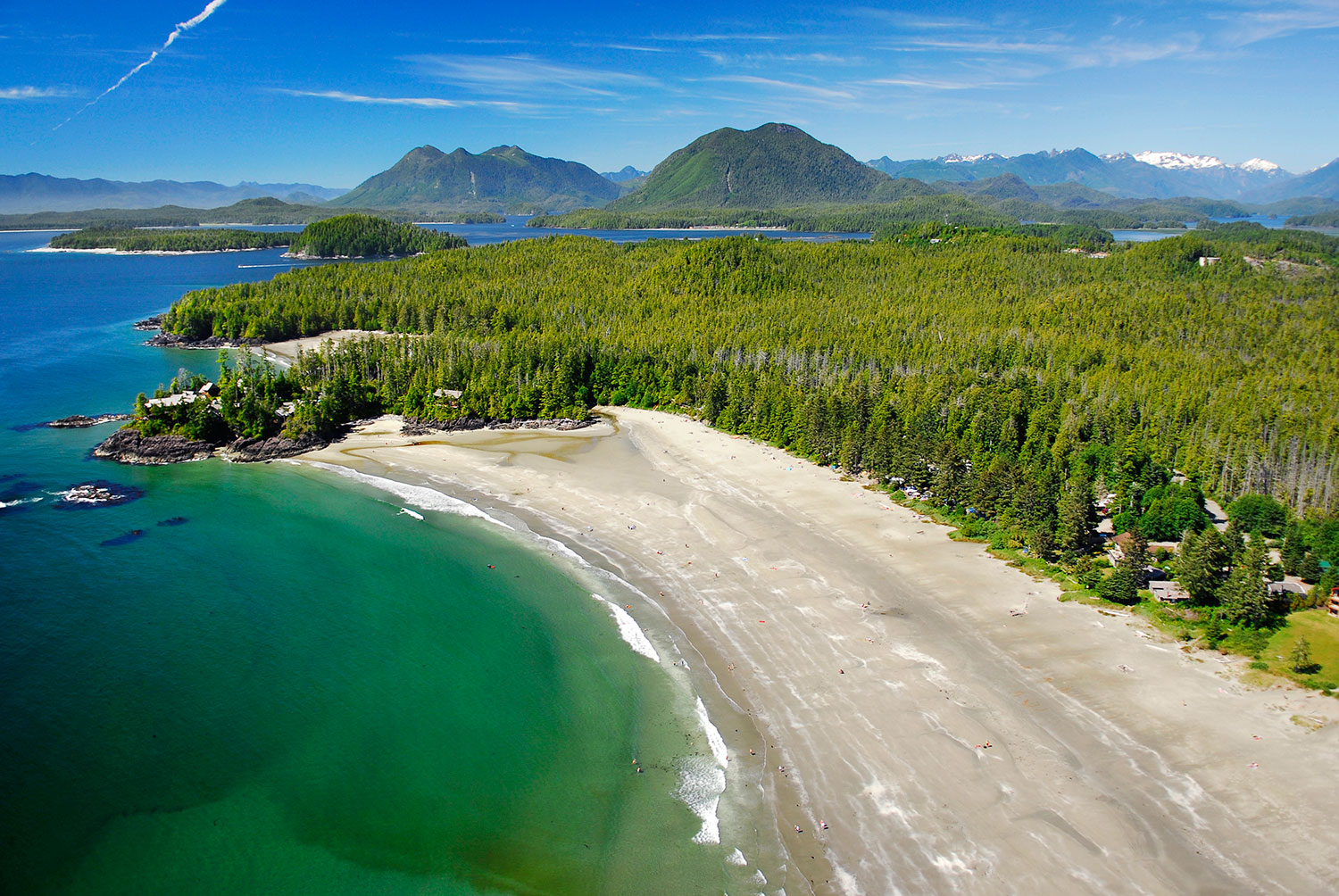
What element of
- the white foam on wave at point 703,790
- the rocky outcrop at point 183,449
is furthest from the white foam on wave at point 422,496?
the white foam on wave at point 703,790

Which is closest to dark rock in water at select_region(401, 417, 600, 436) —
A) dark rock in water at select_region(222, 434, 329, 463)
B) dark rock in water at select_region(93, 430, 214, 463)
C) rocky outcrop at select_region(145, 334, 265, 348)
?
dark rock in water at select_region(222, 434, 329, 463)

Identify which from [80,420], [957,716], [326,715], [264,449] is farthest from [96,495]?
[957,716]

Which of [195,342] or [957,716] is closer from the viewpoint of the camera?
[957,716]

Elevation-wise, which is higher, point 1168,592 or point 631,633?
point 631,633

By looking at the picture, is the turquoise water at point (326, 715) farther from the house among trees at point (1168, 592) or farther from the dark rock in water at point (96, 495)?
the house among trees at point (1168, 592)

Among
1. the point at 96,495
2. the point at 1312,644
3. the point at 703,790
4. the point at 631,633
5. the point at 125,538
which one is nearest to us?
the point at 703,790

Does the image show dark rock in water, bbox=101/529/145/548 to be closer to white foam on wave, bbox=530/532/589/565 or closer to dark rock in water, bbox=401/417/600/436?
dark rock in water, bbox=401/417/600/436

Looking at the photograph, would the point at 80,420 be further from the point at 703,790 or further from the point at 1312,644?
the point at 1312,644
